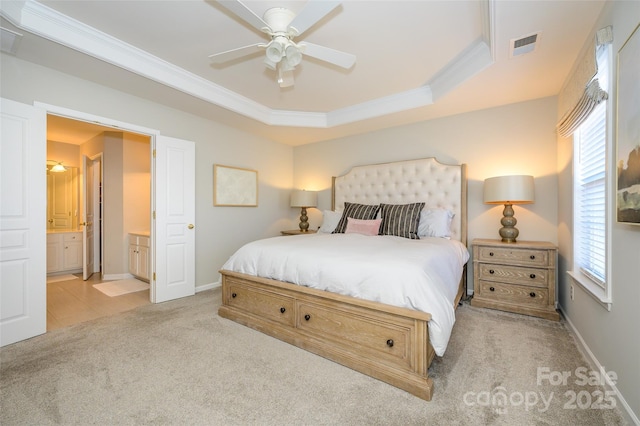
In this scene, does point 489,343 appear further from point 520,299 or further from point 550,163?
point 550,163

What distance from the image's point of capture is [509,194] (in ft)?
9.65

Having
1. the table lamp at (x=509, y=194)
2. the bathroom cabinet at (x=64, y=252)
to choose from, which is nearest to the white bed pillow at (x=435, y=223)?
the table lamp at (x=509, y=194)

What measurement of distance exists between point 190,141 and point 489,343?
402cm

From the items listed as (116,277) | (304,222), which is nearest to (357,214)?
(304,222)

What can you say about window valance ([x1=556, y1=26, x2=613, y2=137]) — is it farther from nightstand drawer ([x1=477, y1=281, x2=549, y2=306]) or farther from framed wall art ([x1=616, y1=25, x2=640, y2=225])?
nightstand drawer ([x1=477, y1=281, x2=549, y2=306])

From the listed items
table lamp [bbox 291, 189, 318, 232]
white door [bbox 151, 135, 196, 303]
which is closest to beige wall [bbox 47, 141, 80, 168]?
white door [bbox 151, 135, 196, 303]

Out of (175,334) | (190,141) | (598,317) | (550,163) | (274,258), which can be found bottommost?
(175,334)

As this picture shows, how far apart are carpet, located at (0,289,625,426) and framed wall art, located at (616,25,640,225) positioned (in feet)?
3.66

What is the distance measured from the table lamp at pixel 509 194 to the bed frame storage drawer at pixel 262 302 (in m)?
2.52

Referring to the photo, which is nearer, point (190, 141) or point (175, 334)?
point (175, 334)

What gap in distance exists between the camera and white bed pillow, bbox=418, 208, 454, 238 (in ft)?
10.8

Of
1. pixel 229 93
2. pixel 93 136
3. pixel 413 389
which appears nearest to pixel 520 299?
pixel 413 389

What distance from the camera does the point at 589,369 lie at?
1.84 m

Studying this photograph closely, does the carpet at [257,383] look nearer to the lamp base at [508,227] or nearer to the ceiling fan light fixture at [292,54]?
the lamp base at [508,227]
